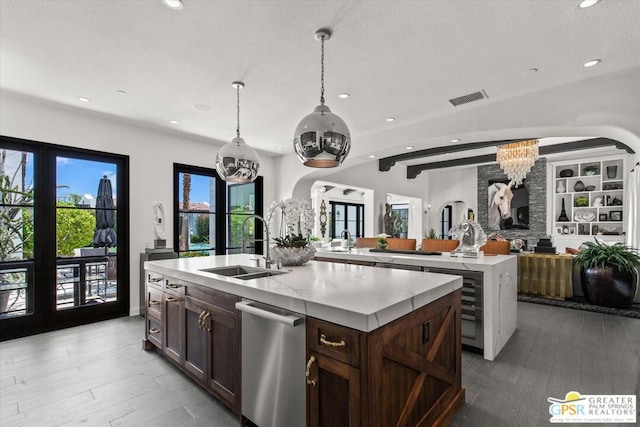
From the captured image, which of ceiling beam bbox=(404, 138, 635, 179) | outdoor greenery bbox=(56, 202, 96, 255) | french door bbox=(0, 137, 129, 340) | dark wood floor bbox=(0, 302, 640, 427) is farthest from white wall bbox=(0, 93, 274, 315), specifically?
ceiling beam bbox=(404, 138, 635, 179)

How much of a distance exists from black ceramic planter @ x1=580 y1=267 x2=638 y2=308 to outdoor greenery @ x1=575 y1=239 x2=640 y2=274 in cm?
7

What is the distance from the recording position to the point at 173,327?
8.71 feet

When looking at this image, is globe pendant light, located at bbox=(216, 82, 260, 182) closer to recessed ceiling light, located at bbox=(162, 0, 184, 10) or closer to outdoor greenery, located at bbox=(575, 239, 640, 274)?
recessed ceiling light, located at bbox=(162, 0, 184, 10)

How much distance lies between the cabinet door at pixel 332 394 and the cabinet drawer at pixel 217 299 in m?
0.68

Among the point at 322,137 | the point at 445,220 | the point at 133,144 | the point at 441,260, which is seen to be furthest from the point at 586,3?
the point at 445,220

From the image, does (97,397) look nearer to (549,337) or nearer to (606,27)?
(549,337)

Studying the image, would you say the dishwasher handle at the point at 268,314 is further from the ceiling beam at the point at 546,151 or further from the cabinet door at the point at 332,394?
the ceiling beam at the point at 546,151

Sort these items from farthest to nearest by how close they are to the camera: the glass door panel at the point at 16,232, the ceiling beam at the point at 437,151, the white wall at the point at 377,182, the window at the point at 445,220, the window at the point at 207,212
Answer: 1. the window at the point at 445,220
2. the white wall at the point at 377,182
3. the ceiling beam at the point at 437,151
4. the window at the point at 207,212
5. the glass door panel at the point at 16,232

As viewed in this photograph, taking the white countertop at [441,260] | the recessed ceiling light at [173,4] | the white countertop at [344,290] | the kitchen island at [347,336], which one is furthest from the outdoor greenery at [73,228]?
the white countertop at [441,260]

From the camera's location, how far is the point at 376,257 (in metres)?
3.85

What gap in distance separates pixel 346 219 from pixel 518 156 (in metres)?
4.56

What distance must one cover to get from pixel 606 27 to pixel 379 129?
113 inches

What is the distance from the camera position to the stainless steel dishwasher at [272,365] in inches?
62.6

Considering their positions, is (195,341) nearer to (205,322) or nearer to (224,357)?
(205,322)
